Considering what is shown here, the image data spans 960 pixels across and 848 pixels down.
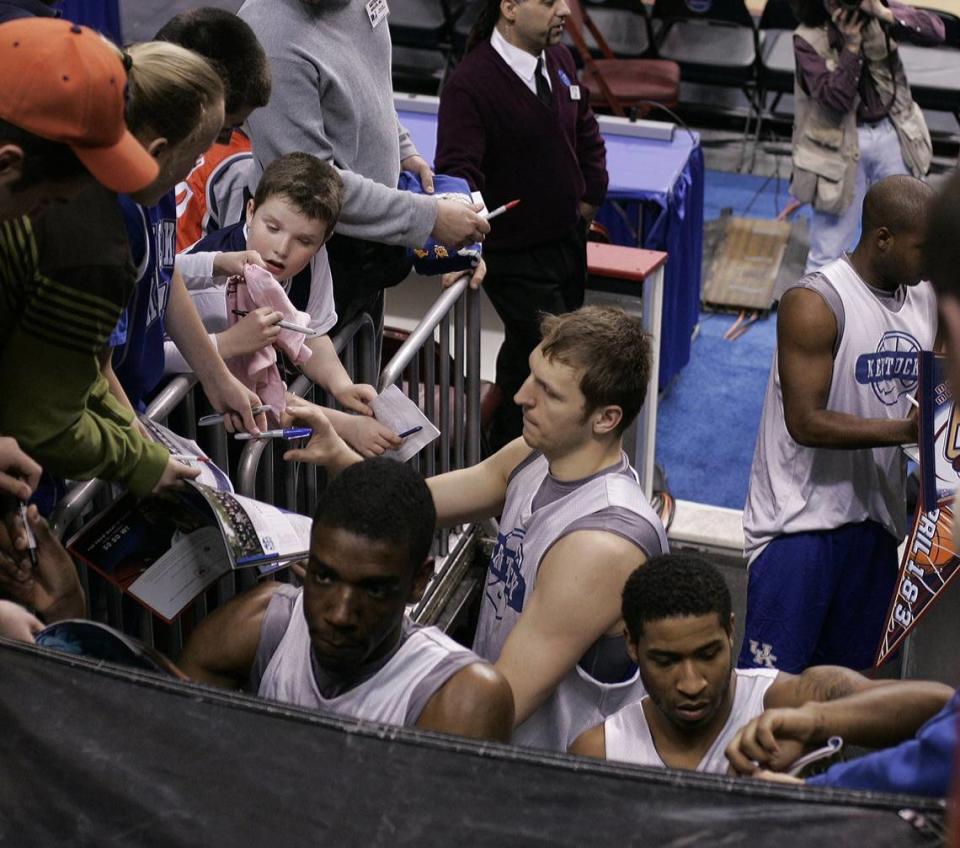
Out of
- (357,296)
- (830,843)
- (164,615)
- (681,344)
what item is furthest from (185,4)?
(830,843)

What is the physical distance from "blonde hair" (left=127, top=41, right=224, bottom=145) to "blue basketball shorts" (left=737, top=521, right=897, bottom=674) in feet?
7.27

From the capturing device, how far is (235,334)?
121 inches

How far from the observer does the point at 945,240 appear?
124 cm

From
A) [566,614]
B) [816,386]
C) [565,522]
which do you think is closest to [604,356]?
[565,522]

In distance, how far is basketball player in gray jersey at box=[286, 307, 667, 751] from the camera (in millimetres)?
2678

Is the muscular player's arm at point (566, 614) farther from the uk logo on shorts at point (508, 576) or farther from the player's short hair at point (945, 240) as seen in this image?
the player's short hair at point (945, 240)

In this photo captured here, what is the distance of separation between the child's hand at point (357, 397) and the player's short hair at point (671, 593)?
110 centimetres

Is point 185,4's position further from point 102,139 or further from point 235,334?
point 102,139

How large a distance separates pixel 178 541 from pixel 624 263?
3317 millimetres

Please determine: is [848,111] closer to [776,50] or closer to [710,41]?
[776,50]

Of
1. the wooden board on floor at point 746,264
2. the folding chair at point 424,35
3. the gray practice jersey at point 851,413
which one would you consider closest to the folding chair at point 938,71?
the wooden board on floor at point 746,264

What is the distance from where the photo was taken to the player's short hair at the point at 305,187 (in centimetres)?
322

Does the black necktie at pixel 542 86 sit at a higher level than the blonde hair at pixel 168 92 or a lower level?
lower

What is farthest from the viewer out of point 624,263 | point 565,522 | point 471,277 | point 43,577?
point 624,263
